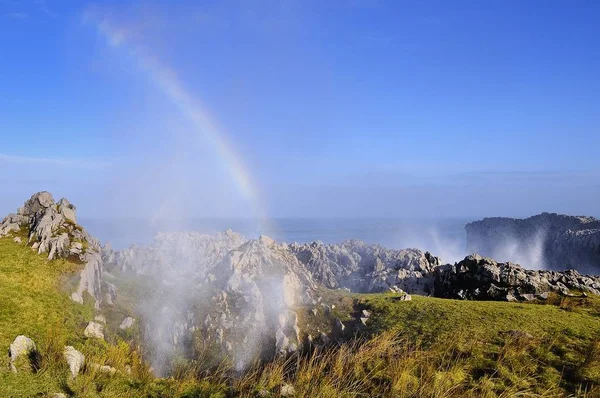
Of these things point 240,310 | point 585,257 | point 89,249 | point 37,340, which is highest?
point 89,249

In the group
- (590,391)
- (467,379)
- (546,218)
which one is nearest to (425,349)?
(467,379)

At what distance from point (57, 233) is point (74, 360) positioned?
42.9 ft

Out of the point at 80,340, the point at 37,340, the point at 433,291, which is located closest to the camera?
the point at 37,340

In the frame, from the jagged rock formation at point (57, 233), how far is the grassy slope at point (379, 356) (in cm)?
93

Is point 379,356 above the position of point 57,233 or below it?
below

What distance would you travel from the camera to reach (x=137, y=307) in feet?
75.6

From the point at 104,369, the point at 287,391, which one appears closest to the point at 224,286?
the point at 104,369

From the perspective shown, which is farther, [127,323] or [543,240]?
[543,240]

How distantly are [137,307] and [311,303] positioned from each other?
36.8 feet

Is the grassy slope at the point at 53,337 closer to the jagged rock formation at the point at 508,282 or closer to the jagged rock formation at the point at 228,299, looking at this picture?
the jagged rock formation at the point at 228,299

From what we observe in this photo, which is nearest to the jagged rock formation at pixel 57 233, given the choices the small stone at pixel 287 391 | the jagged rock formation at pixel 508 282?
the small stone at pixel 287 391

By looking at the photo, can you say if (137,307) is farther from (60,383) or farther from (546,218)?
(546,218)

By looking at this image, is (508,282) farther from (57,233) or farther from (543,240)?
(543,240)

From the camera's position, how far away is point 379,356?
15602 millimetres
